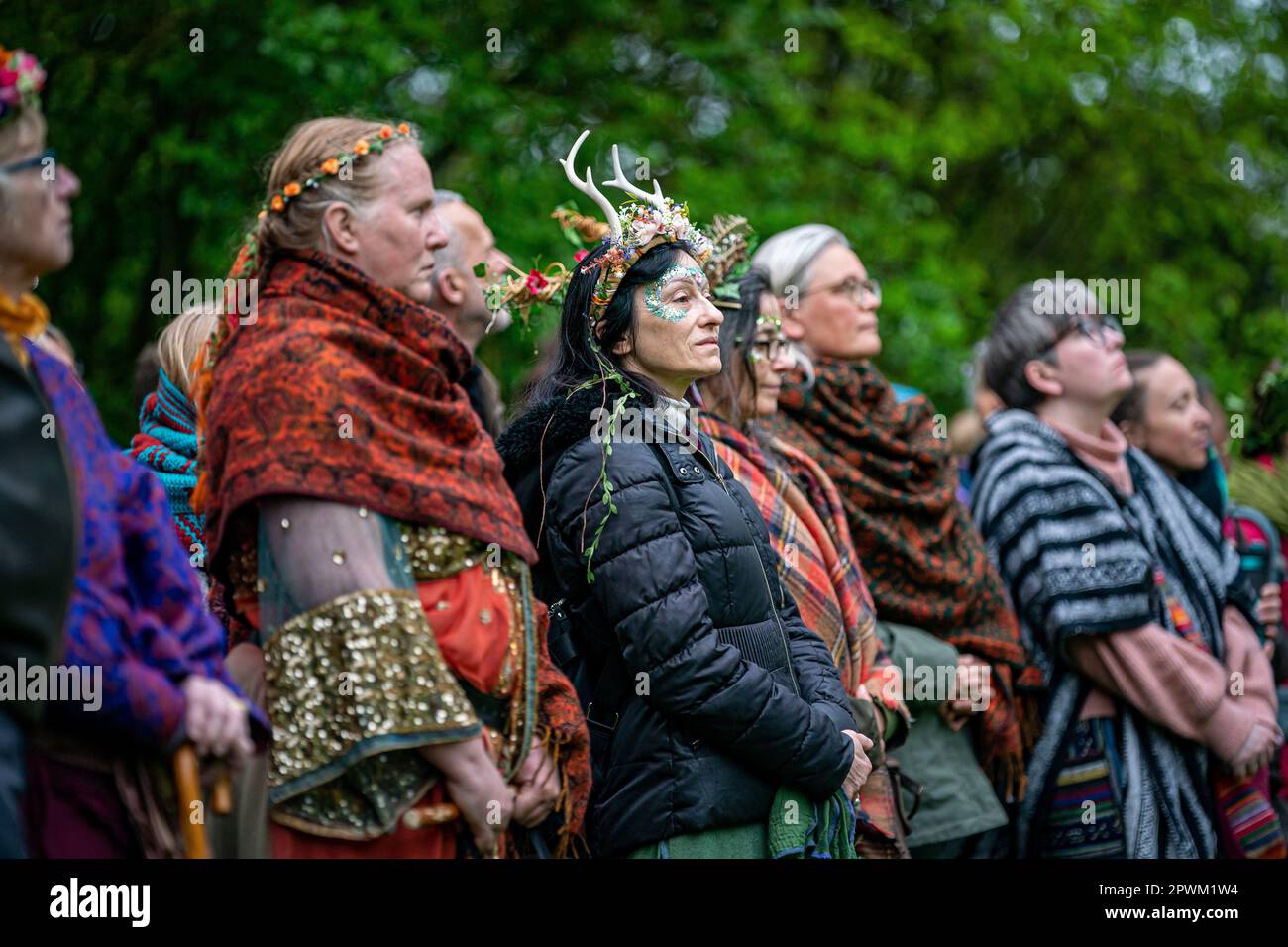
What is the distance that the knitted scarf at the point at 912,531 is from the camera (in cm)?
472

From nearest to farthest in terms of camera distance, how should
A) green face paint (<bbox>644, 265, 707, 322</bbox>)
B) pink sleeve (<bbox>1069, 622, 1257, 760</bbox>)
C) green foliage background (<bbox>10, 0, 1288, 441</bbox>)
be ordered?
green face paint (<bbox>644, 265, 707, 322</bbox>) → pink sleeve (<bbox>1069, 622, 1257, 760</bbox>) → green foliage background (<bbox>10, 0, 1288, 441</bbox>)

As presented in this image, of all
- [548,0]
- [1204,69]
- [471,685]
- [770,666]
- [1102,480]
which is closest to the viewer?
[471,685]

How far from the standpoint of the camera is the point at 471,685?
3031 millimetres

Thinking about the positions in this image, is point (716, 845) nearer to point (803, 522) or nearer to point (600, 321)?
point (803, 522)

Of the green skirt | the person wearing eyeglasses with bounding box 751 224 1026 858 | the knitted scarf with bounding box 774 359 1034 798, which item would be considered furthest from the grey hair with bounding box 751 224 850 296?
the green skirt

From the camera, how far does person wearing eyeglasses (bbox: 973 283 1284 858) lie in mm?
4863

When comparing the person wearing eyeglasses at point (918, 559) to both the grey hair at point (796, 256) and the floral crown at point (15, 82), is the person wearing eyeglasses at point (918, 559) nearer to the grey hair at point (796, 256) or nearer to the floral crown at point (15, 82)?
the grey hair at point (796, 256)

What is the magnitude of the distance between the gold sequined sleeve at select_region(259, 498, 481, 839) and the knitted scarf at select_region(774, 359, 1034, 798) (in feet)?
7.12

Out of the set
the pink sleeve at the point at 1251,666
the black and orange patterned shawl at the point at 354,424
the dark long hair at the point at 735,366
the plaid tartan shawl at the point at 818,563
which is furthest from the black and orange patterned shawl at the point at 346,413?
the pink sleeve at the point at 1251,666

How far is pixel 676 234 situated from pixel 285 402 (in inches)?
50.6

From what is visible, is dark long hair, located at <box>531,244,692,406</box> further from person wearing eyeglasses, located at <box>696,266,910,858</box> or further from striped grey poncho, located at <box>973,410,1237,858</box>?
striped grey poncho, located at <box>973,410,1237,858</box>

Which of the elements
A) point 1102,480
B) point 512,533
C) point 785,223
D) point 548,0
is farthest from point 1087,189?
point 512,533

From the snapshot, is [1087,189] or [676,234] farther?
[1087,189]
